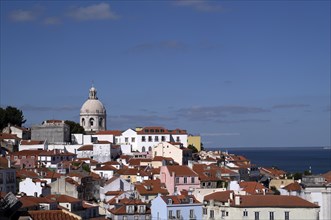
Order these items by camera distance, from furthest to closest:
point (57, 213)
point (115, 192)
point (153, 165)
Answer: point (153, 165), point (115, 192), point (57, 213)

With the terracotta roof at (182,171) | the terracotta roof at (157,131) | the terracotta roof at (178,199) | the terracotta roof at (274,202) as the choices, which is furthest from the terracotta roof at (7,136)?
the terracotta roof at (274,202)

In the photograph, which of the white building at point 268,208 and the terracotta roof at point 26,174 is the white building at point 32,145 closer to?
the terracotta roof at point 26,174

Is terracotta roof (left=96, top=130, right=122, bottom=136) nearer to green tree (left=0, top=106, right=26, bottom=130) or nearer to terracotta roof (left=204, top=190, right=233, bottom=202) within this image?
green tree (left=0, top=106, right=26, bottom=130)

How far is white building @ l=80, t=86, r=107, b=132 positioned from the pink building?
154 feet

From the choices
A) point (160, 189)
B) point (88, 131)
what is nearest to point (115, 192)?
point (160, 189)

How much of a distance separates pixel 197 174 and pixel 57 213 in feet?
134

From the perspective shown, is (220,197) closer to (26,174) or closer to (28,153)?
(26,174)

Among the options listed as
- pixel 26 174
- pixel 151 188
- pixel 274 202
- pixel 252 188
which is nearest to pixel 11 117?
pixel 26 174

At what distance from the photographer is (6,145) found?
88.9m

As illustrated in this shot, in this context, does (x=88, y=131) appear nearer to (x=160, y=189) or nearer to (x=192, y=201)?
(x=160, y=189)

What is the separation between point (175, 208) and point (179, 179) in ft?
52.1

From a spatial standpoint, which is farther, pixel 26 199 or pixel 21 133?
pixel 21 133

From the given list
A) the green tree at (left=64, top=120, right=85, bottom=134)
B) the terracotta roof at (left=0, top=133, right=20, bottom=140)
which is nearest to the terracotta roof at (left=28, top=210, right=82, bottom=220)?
the terracotta roof at (left=0, top=133, right=20, bottom=140)

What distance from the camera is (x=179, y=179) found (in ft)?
208
